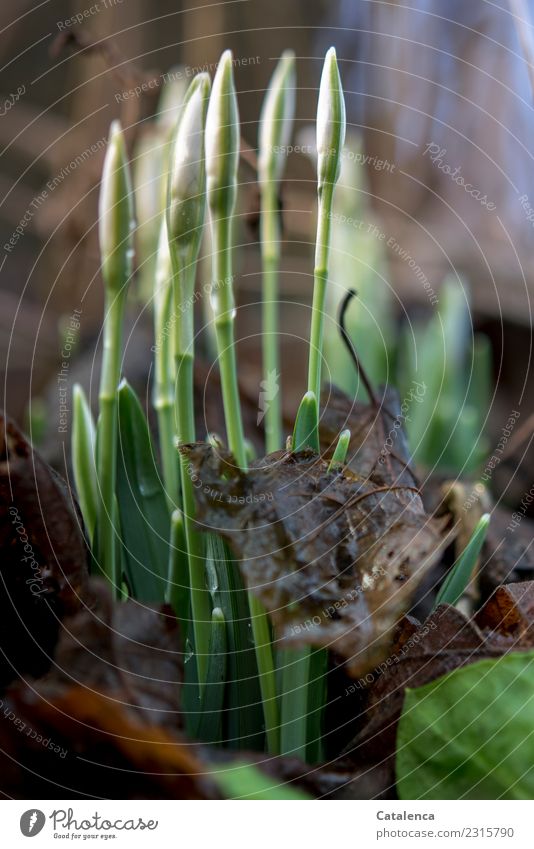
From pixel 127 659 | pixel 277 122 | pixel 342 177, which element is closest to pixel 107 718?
pixel 127 659

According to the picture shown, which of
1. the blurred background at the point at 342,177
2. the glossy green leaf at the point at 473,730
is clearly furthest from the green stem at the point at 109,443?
the blurred background at the point at 342,177

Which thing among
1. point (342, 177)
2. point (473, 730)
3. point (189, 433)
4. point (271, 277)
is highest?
point (342, 177)

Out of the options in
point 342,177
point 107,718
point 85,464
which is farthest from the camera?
point 342,177

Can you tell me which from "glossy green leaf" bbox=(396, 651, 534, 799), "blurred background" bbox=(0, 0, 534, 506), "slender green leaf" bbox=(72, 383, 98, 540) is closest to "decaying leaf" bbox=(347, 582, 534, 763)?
"glossy green leaf" bbox=(396, 651, 534, 799)

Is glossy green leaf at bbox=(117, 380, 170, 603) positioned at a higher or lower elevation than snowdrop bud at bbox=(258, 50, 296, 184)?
lower

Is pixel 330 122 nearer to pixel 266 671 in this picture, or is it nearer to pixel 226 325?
pixel 226 325

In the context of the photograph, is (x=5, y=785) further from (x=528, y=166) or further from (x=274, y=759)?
(x=528, y=166)

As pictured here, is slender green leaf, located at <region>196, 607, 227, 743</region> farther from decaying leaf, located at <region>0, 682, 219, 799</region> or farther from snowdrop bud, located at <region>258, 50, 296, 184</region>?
snowdrop bud, located at <region>258, 50, 296, 184</region>
